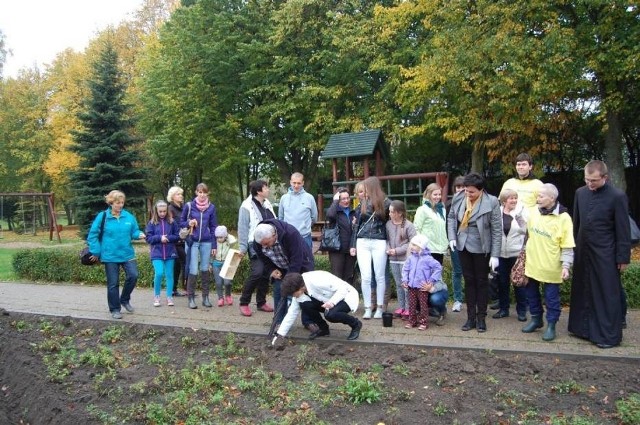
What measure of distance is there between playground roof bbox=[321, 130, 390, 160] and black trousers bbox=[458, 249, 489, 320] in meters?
6.28

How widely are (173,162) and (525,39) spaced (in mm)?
16807

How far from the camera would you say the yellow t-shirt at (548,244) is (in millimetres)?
5691

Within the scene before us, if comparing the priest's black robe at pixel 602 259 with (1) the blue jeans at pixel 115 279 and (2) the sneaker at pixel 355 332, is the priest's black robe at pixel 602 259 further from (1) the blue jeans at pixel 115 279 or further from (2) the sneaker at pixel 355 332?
(1) the blue jeans at pixel 115 279

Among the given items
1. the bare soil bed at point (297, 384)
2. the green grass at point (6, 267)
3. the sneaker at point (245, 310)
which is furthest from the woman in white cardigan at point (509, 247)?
the green grass at point (6, 267)

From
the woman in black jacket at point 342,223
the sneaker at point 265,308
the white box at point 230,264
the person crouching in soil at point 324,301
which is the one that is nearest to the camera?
the person crouching in soil at point 324,301

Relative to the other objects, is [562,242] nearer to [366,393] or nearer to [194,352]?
[366,393]

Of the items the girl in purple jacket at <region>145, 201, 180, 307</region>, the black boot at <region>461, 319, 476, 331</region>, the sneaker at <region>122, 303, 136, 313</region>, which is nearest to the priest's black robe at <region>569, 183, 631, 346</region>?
the black boot at <region>461, 319, 476, 331</region>

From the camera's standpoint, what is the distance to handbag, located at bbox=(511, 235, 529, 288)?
6.14 m

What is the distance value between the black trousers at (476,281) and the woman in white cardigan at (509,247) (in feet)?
1.47

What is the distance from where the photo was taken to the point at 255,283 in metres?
7.23

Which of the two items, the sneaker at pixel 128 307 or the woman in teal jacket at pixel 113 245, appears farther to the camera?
the sneaker at pixel 128 307

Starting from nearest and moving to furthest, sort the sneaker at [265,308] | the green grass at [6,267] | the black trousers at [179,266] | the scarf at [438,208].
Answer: the scarf at [438,208] < the sneaker at [265,308] < the black trousers at [179,266] < the green grass at [6,267]

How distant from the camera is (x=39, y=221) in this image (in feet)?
119

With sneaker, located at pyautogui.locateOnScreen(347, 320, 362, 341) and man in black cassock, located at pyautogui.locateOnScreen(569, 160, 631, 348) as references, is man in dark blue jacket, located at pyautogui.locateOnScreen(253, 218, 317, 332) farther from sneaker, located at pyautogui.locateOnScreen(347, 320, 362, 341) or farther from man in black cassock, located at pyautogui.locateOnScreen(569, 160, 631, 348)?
man in black cassock, located at pyautogui.locateOnScreen(569, 160, 631, 348)
